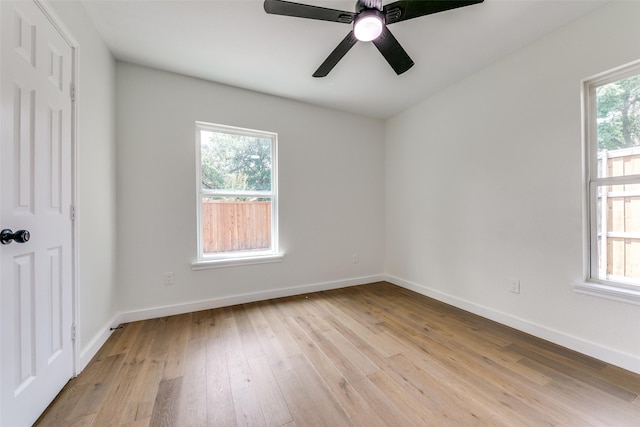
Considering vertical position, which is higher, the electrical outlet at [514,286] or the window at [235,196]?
the window at [235,196]

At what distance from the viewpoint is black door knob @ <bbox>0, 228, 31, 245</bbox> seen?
40.4 inches

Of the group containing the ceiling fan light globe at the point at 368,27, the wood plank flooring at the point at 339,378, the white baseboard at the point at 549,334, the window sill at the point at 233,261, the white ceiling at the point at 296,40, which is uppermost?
the white ceiling at the point at 296,40

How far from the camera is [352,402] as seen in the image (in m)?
1.36

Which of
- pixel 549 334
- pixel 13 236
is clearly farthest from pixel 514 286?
pixel 13 236

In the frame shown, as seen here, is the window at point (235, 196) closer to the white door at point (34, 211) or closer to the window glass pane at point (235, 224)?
the window glass pane at point (235, 224)

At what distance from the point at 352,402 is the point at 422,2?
2.24 meters

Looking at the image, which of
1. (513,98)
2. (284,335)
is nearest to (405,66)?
(513,98)

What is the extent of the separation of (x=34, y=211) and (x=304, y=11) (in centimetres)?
179

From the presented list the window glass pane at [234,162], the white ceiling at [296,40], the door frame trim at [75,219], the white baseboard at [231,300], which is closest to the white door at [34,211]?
the door frame trim at [75,219]

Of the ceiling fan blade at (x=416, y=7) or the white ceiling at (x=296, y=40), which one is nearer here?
the ceiling fan blade at (x=416, y=7)

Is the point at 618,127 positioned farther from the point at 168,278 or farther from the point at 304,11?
the point at 168,278

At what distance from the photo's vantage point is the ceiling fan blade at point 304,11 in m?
Result: 1.38

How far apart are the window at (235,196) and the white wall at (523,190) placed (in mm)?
1956

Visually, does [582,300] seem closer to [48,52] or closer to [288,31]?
[288,31]
